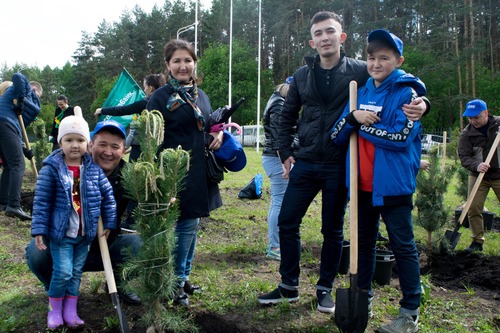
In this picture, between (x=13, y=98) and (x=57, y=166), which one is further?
(x=13, y=98)

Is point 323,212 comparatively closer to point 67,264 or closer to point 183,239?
point 183,239

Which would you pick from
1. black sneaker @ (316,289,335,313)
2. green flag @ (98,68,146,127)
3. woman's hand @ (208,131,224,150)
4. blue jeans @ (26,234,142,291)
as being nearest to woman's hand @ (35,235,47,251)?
blue jeans @ (26,234,142,291)

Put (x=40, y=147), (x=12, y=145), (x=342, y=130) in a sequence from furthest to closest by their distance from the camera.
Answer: (x=40, y=147) < (x=12, y=145) < (x=342, y=130)

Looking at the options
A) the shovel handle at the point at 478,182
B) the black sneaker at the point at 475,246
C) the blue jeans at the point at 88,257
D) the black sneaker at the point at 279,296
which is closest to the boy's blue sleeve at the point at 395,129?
the black sneaker at the point at 279,296

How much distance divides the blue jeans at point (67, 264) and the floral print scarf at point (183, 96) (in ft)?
4.14

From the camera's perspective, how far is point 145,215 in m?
2.44

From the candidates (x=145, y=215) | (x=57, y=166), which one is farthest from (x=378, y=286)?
(x=57, y=166)

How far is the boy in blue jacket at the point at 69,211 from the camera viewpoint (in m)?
2.72

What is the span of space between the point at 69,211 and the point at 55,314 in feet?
2.46

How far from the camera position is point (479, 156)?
5.66 metres

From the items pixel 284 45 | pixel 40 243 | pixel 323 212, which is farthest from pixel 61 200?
pixel 284 45

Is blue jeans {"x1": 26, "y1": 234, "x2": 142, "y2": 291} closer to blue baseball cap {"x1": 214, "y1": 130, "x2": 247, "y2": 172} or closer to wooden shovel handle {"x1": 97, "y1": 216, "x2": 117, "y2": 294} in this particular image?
wooden shovel handle {"x1": 97, "y1": 216, "x2": 117, "y2": 294}

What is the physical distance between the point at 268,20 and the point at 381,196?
41550mm

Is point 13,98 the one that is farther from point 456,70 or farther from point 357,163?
point 456,70
